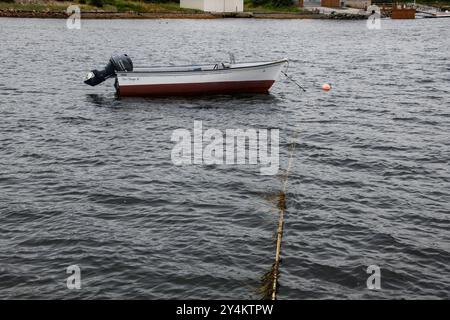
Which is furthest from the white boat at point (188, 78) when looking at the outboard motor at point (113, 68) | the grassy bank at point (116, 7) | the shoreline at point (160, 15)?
the grassy bank at point (116, 7)

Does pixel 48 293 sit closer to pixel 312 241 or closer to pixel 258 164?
pixel 312 241

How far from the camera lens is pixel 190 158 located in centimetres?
2472

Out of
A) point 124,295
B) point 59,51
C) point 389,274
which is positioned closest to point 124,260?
point 124,295

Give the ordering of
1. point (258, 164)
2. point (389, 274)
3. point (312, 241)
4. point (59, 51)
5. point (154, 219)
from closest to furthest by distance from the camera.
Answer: point (389, 274) < point (312, 241) < point (154, 219) < point (258, 164) < point (59, 51)

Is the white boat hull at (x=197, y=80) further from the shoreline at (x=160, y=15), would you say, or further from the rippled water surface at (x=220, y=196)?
the shoreline at (x=160, y=15)

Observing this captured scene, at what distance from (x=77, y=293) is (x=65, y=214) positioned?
5.25 meters

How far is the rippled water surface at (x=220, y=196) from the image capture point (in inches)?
585

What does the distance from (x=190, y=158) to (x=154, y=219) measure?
22.0 ft

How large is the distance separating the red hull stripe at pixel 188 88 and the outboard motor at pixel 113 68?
4.47 ft

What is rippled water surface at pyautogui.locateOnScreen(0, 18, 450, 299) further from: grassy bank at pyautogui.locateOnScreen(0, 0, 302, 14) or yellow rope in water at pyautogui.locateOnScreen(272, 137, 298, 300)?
grassy bank at pyautogui.locateOnScreen(0, 0, 302, 14)

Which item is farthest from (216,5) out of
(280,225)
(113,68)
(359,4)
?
(280,225)

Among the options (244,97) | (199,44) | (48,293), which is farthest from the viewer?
(199,44)
